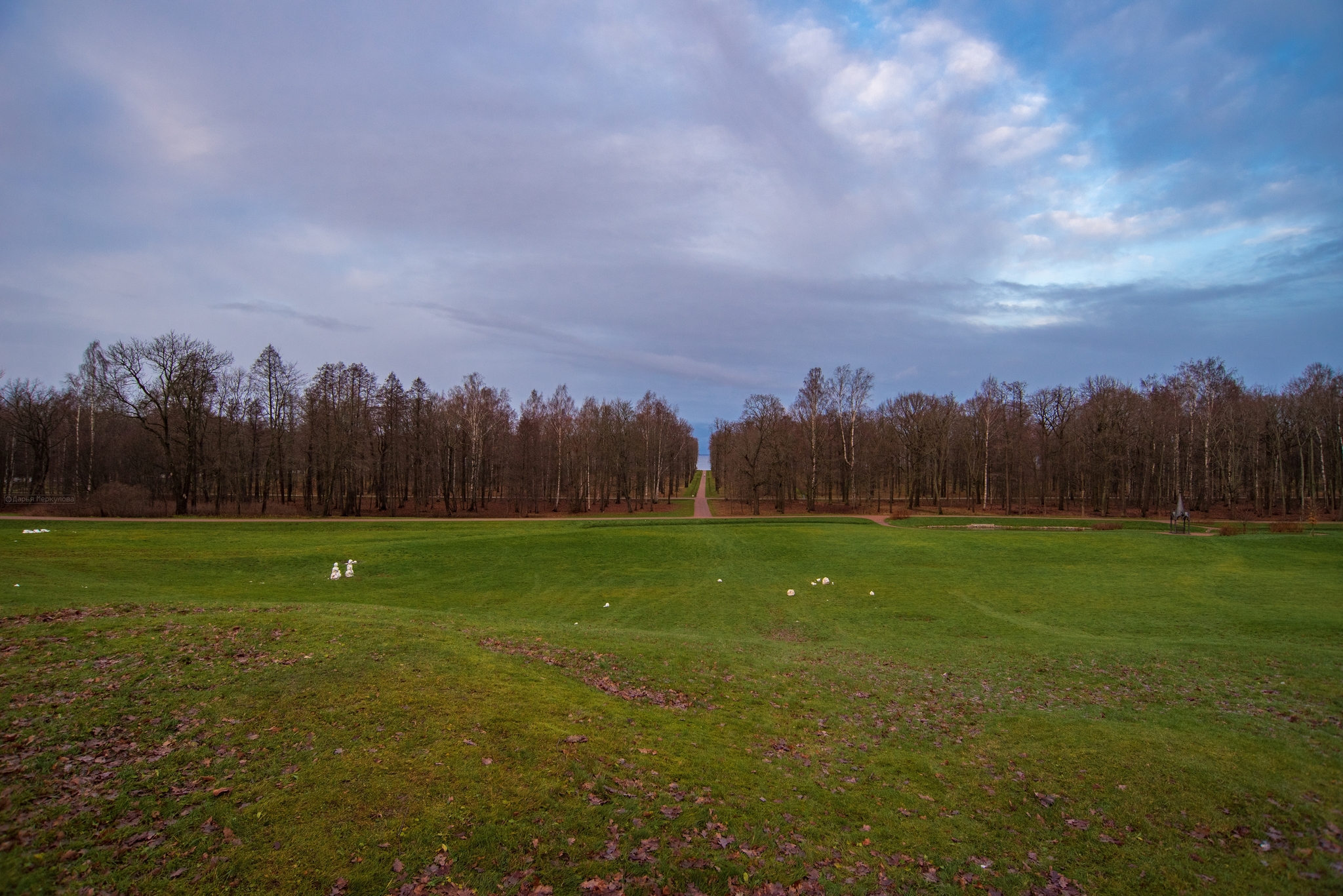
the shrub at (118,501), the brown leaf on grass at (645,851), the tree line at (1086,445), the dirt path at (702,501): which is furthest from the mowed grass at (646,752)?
the tree line at (1086,445)

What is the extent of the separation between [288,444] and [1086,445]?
82.2m

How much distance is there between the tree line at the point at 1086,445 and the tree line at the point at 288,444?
21.2 meters

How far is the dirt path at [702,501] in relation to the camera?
5953cm

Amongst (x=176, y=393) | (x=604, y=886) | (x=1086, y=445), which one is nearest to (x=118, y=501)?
(x=176, y=393)

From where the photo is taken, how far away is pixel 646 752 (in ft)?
25.4

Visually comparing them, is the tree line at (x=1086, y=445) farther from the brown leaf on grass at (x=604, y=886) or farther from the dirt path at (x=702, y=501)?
the brown leaf on grass at (x=604, y=886)

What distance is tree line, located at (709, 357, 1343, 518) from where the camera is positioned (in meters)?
57.4

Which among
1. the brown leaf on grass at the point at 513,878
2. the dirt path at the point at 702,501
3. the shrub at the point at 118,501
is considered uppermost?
the shrub at the point at 118,501

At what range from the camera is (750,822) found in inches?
250

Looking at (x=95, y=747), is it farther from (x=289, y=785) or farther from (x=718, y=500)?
(x=718, y=500)

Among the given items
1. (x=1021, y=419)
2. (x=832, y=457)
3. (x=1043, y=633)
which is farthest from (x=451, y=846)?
(x=1021, y=419)

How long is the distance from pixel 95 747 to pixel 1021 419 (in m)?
78.1

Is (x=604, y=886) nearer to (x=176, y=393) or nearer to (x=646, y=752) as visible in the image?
(x=646, y=752)

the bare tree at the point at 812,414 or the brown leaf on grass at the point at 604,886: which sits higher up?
the bare tree at the point at 812,414
